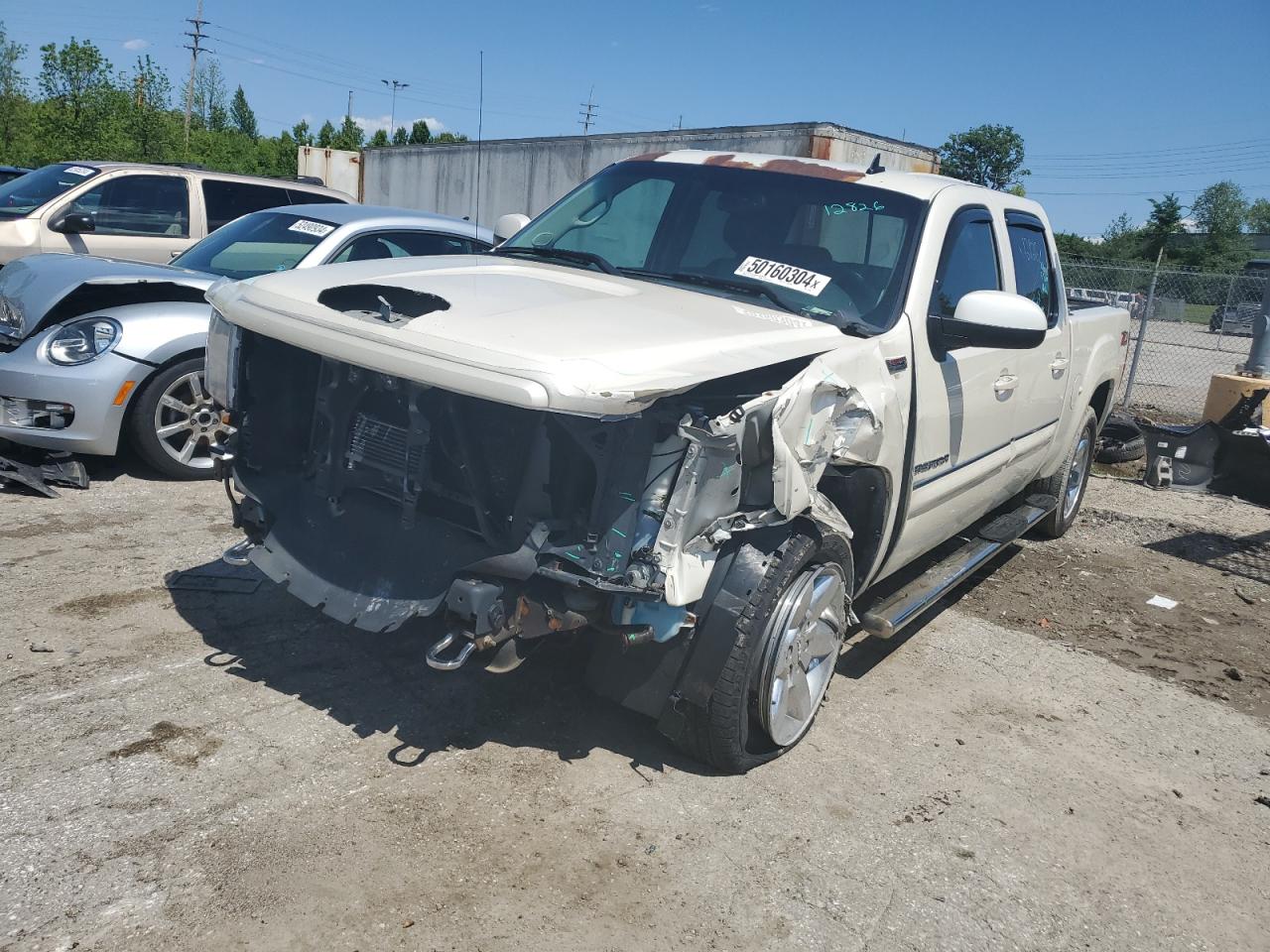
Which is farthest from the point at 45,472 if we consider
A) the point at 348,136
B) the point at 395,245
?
the point at 348,136

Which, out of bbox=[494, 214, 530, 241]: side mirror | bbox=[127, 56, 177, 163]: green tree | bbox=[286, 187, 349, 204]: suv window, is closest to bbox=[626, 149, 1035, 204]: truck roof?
bbox=[494, 214, 530, 241]: side mirror

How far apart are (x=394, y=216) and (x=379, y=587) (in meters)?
4.39

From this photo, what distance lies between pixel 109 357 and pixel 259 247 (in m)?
1.51

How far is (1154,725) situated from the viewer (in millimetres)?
4242

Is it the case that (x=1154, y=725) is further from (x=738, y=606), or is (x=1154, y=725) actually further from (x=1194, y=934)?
(x=738, y=606)

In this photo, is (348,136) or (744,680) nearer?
(744,680)

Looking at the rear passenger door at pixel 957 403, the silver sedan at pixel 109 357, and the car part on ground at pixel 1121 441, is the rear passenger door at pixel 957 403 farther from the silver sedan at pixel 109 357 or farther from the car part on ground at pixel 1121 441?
the car part on ground at pixel 1121 441

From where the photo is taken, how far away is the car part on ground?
30.3 ft

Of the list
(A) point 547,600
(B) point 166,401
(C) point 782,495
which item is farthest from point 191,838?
(B) point 166,401

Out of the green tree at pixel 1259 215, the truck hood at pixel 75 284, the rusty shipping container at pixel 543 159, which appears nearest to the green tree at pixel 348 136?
the rusty shipping container at pixel 543 159

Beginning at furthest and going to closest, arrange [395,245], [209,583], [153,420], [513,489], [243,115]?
[243,115], [395,245], [153,420], [209,583], [513,489]

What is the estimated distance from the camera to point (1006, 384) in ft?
15.2

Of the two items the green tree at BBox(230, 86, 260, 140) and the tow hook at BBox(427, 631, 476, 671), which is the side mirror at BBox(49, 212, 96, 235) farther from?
the green tree at BBox(230, 86, 260, 140)

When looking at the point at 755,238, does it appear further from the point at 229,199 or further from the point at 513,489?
the point at 229,199
